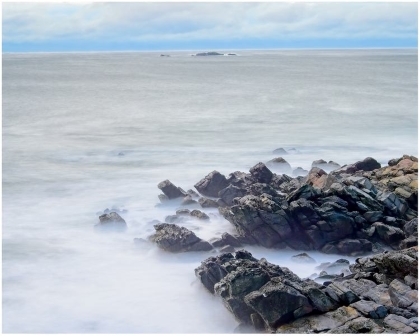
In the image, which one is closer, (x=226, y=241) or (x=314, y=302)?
(x=314, y=302)

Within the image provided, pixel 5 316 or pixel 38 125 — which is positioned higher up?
pixel 38 125

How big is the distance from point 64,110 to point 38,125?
878cm

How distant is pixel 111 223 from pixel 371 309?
9048 mm

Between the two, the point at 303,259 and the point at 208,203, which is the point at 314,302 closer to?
the point at 303,259

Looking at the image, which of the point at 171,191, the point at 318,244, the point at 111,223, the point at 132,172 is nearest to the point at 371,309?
the point at 318,244

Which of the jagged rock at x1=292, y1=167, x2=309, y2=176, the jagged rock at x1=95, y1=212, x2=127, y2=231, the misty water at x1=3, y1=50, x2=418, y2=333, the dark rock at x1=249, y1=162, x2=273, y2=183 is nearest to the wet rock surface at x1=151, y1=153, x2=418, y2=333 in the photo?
the dark rock at x1=249, y1=162, x2=273, y2=183

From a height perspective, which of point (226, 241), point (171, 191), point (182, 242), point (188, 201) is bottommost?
point (226, 241)

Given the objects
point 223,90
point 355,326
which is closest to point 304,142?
point 355,326

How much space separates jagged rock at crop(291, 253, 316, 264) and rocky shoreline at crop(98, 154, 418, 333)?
3 cm

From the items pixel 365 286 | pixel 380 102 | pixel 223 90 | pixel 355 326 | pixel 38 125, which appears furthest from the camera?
pixel 223 90

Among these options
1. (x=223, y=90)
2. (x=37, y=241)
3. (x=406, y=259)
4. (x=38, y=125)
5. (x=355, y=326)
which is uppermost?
(x=223, y=90)

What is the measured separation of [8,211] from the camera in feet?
62.2

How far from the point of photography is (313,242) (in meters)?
15.5

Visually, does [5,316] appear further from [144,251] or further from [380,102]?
[380,102]
